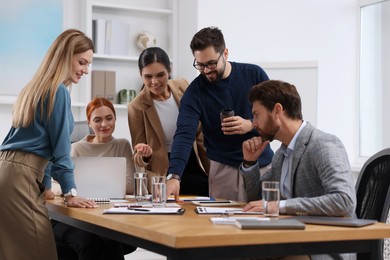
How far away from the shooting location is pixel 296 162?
269 centimetres

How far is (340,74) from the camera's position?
654 centimetres

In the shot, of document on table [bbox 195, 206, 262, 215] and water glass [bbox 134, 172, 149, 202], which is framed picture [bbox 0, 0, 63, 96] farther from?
document on table [bbox 195, 206, 262, 215]

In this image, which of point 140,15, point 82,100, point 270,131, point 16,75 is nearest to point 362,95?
point 140,15

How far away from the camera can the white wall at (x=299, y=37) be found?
6031mm

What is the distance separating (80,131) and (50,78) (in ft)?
4.74

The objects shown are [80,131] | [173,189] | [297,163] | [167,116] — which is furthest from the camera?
[80,131]

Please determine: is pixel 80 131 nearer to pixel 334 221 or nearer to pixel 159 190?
pixel 159 190

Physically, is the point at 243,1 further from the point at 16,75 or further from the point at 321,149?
the point at 321,149

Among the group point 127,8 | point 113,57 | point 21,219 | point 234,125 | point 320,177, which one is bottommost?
point 21,219

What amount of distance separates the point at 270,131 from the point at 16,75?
3.33 meters

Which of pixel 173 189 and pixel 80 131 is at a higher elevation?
pixel 80 131

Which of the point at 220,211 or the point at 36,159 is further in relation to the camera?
the point at 36,159

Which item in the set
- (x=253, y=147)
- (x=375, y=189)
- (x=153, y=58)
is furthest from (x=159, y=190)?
(x=153, y=58)

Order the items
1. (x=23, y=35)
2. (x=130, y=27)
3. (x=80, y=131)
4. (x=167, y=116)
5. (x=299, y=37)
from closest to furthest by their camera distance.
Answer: (x=167, y=116)
(x=80, y=131)
(x=23, y=35)
(x=130, y=27)
(x=299, y=37)
